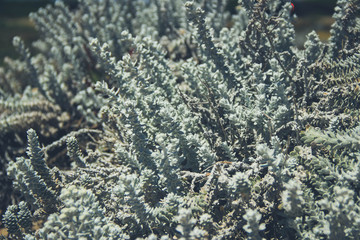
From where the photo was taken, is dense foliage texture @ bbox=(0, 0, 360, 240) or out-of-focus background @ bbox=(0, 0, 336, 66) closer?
dense foliage texture @ bbox=(0, 0, 360, 240)

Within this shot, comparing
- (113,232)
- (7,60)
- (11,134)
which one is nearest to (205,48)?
(113,232)

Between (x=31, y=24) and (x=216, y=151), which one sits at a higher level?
(x=31, y=24)

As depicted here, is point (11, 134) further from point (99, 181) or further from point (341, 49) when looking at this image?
point (341, 49)

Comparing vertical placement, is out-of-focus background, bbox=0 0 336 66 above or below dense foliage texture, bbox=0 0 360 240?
above

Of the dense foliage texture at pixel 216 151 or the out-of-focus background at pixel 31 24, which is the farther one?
the out-of-focus background at pixel 31 24

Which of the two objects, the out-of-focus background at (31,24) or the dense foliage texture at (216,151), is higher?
the out-of-focus background at (31,24)
